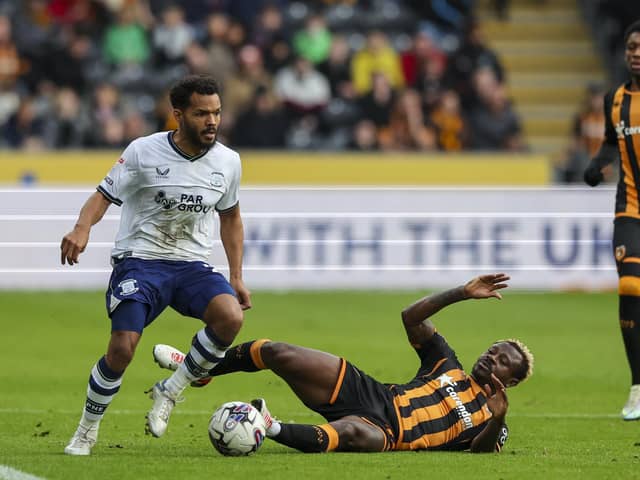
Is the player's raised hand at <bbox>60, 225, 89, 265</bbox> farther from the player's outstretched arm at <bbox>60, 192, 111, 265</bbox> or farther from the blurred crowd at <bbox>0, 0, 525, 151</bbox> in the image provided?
the blurred crowd at <bbox>0, 0, 525, 151</bbox>

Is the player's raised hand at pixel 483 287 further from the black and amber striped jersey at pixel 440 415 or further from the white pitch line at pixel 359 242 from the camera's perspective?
the white pitch line at pixel 359 242

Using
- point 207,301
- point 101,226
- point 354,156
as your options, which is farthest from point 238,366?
point 354,156

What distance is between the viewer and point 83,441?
7.66 metres

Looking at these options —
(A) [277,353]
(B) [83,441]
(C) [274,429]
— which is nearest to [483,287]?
(A) [277,353]

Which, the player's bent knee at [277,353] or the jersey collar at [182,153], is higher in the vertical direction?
the jersey collar at [182,153]

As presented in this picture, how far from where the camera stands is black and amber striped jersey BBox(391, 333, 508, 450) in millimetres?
7957

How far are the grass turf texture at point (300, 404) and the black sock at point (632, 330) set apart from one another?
1.36 feet

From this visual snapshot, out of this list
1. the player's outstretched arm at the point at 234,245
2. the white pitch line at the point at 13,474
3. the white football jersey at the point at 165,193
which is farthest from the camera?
the player's outstretched arm at the point at 234,245

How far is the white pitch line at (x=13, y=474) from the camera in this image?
6.85 m

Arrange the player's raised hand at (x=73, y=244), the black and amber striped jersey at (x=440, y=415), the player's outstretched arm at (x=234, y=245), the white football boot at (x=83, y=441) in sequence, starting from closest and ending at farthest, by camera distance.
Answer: the player's raised hand at (x=73, y=244)
the white football boot at (x=83, y=441)
the black and amber striped jersey at (x=440, y=415)
the player's outstretched arm at (x=234, y=245)

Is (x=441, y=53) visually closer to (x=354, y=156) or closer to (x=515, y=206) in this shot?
(x=354, y=156)

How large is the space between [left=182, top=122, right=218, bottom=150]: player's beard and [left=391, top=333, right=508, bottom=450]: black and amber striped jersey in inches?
66.3

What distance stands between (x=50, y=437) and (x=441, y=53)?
48.3 ft

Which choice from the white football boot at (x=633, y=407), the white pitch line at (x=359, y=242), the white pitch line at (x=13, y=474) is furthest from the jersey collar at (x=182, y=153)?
the white pitch line at (x=359, y=242)
